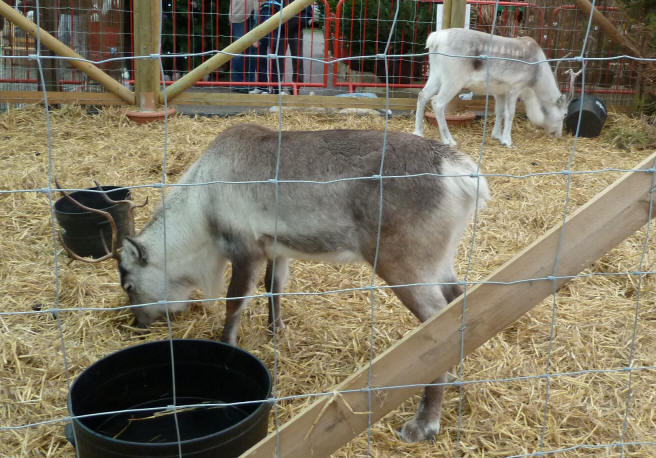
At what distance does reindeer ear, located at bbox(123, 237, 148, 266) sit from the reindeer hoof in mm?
1596

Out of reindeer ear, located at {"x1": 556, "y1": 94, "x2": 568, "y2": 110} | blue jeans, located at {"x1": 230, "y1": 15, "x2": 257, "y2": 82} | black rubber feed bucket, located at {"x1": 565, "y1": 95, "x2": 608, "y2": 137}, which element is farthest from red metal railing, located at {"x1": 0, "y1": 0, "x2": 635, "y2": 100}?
reindeer ear, located at {"x1": 556, "y1": 94, "x2": 568, "y2": 110}

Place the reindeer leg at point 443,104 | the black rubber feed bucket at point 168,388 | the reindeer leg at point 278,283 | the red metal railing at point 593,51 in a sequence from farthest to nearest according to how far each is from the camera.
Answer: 1. the red metal railing at point 593,51
2. the reindeer leg at point 443,104
3. the reindeer leg at point 278,283
4. the black rubber feed bucket at point 168,388

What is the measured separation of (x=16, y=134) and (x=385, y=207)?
17.3ft

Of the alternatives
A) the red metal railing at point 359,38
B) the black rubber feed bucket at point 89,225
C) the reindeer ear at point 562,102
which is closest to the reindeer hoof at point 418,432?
the black rubber feed bucket at point 89,225

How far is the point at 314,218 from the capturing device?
3.15 m

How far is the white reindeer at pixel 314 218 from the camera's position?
297cm

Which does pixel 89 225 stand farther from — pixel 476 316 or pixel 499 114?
pixel 499 114

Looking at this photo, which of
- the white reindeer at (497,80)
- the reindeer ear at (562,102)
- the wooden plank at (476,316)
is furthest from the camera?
the reindeer ear at (562,102)

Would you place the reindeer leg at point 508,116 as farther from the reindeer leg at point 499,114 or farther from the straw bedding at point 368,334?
the straw bedding at point 368,334

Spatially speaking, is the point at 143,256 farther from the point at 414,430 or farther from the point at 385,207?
the point at 414,430

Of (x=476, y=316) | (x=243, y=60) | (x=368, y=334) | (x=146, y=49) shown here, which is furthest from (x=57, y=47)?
(x=476, y=316)

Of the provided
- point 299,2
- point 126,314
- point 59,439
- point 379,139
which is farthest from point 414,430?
point 299,2

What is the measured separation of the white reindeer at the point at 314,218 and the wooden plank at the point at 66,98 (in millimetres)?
4644

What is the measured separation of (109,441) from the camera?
87.6 inches
